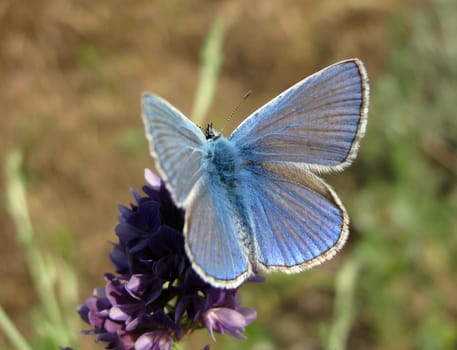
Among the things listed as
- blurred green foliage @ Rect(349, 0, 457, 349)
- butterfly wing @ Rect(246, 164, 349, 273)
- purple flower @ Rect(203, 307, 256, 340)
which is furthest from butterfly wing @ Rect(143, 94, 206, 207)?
blurred green foliage @ Rect(349, 0, 457, 349)

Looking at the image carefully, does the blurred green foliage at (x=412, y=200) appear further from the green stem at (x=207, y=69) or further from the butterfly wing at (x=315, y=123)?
the butterfly wing at (x=315, y=123)

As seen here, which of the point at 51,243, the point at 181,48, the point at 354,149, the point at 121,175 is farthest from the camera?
the point at 181,48

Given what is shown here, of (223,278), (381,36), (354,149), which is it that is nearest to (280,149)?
(354,149)

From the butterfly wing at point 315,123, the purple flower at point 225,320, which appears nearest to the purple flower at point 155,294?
the purple flower at point 225,320

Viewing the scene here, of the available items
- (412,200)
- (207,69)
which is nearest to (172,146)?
(207,69)

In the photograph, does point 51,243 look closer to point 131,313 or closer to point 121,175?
point 121,175

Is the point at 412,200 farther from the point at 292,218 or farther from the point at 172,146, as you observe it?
the point at 172,146
